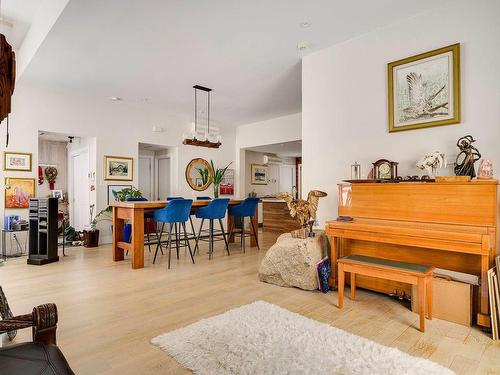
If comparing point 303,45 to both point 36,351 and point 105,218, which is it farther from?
point 105,218

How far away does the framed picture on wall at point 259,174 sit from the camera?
374 inches

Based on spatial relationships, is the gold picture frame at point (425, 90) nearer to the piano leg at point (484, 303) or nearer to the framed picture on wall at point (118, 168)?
the piano leg at point (484, 303)

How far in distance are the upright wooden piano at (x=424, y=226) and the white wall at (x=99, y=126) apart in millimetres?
4736

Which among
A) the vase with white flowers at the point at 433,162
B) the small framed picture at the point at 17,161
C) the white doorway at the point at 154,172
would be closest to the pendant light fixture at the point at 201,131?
the white doorway at the point at 154,172

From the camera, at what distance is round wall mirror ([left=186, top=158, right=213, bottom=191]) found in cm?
737

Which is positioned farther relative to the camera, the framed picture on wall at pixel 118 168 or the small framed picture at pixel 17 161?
the framed picture on wall at pixel 118 168

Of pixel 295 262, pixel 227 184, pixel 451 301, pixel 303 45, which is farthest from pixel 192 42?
pixel 227 184

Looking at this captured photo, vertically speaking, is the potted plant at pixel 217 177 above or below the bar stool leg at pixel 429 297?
above

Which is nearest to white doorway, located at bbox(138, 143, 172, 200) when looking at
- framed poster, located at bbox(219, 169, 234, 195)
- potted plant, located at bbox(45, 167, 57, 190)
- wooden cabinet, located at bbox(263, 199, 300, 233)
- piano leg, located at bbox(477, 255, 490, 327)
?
framed poster, located at bbox(219, 169, 234, 195)

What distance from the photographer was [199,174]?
7578mm

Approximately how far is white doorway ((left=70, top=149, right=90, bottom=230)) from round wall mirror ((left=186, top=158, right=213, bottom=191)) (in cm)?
219

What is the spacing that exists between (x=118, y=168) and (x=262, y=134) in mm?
3575

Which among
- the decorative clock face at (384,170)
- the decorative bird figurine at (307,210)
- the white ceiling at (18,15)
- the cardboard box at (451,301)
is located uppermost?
the white ceiling at (18,15)

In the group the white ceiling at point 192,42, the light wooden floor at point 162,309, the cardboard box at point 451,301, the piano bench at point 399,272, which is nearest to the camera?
the light wooden floor at point 162,309
